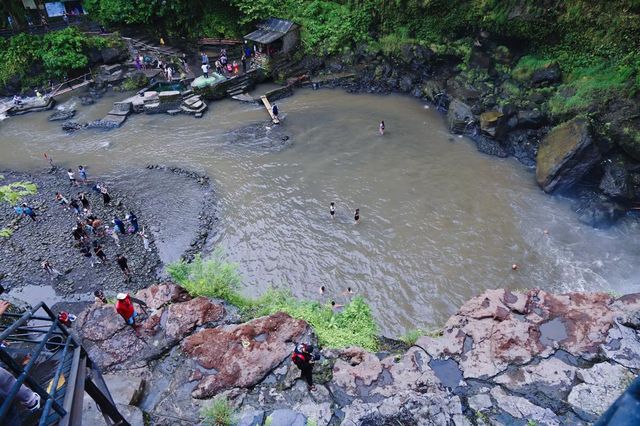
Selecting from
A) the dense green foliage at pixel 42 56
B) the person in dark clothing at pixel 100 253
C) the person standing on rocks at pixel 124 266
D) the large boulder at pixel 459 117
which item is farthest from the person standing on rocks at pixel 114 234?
the large boulder at pixel 459 117

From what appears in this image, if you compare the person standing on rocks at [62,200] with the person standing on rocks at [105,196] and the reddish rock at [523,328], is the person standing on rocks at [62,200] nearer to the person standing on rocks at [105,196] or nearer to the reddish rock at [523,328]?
the person standing on rocks at [105,196]

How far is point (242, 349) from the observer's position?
9.58 m

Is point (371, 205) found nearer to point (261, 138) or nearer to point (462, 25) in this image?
point (261, 138)

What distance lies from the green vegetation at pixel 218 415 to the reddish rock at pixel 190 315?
8.68ft

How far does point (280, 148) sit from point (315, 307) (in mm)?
12822

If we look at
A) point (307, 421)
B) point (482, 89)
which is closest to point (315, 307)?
point (307, 421)

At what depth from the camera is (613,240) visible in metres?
16.8

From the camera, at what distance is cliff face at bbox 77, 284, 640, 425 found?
8281 mm

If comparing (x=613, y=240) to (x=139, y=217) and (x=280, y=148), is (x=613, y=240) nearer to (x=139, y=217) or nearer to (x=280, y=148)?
(x=280, y=148)

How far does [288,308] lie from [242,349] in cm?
284

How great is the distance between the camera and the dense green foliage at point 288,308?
11.2 metres

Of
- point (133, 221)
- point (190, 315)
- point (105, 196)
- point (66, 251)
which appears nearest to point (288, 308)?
point (190, 315)

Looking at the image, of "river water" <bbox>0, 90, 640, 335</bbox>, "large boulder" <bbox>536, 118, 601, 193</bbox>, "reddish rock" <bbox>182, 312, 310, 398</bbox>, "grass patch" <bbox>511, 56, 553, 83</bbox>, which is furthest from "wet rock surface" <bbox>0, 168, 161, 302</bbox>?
"grass patch" <bbox>511, 56, 553, 83</bbox>

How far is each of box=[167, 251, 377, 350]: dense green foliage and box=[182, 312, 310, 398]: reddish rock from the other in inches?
38.2
